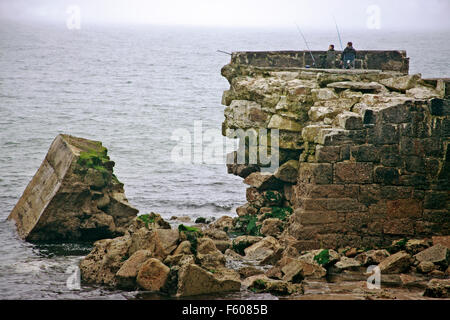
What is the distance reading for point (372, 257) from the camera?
13.5 m

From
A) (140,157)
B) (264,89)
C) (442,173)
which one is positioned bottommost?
(140,157)

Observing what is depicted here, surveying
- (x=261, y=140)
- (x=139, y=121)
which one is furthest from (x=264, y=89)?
(x=139, y=121)

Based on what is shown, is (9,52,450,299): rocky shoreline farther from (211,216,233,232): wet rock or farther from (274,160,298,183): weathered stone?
(211,216,233,232): wet rock

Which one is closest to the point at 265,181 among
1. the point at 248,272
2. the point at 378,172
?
the point at 378,172

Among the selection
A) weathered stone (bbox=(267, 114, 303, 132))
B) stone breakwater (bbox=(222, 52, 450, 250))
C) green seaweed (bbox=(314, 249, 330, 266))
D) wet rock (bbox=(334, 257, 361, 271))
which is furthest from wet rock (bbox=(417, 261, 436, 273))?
weathered stone (bbox=(267, 114, 303, 132))

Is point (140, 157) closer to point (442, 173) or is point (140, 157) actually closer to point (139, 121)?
point (139, 121)

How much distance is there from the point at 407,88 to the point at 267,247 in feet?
12.7

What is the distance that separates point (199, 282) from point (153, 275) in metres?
0.77

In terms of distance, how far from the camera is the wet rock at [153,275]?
1248cm

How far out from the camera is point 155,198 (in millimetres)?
23484

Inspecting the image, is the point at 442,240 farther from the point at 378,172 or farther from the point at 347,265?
the point at 347,265

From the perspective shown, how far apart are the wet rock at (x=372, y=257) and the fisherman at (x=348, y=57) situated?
684 centimetres

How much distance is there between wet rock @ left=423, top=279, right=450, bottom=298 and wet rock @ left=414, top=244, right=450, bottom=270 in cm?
123

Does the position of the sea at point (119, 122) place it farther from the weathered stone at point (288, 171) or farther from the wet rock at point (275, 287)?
the weathered stone at point (288, 171)
